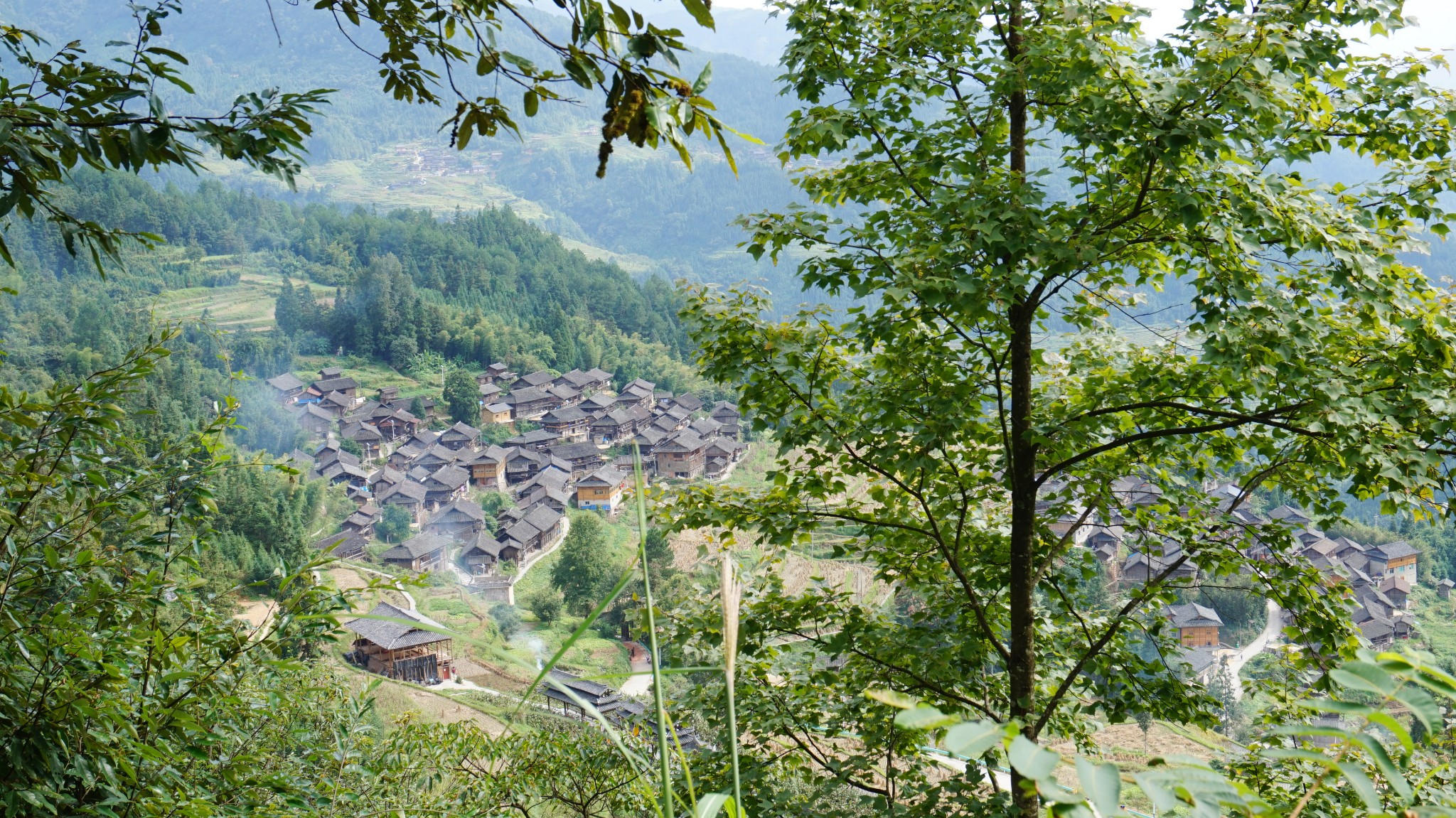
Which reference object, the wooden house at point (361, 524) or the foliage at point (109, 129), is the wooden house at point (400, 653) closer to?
the wooden house at point (361, 524)

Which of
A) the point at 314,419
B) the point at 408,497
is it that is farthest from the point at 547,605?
the point at 314,419

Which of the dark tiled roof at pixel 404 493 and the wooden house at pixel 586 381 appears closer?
the dark tiled roof at pixel 404 493

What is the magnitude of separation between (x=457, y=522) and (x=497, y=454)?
21.7 ft

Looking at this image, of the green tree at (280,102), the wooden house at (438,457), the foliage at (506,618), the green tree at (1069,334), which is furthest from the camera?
the wooden house at (438,457)

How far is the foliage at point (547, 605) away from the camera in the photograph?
26328mm

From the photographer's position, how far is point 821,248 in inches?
131

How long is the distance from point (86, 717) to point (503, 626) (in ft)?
84.1

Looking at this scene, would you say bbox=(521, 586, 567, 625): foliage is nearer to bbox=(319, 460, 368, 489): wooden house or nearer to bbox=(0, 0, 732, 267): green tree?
bbox=(319, 460, 368, 489): wooden house

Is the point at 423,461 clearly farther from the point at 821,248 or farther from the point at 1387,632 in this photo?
the point at 821,248

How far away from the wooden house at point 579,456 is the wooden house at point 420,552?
758cm

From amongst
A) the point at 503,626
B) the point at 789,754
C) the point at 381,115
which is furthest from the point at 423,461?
the point at 381,115

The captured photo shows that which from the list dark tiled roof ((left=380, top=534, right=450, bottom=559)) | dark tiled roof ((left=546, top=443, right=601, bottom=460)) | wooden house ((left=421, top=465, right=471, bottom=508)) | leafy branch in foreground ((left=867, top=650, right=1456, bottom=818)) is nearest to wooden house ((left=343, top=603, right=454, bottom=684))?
dark tiled roof ((left=380, top=534, right=450, bottom=559))

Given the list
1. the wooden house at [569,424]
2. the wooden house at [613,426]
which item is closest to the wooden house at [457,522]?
the wooden house at [569,424]

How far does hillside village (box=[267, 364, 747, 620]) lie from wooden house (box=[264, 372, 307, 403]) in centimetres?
7
